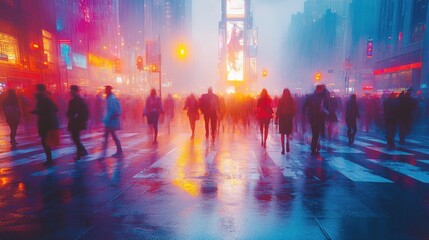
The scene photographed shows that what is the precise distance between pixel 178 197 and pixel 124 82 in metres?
95.5

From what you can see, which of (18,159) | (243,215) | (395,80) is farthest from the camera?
(395,80)

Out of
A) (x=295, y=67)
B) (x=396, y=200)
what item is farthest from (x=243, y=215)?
(x=295, y=67)

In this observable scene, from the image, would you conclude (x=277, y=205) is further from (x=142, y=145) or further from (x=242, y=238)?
(x=142, y=145)

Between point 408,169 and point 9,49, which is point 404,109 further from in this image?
point 9,49

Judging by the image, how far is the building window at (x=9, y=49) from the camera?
1198 inches

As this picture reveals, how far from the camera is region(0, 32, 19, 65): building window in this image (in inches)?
1198

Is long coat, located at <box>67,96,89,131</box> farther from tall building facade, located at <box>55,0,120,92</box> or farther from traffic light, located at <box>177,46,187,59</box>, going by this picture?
tall building facade, located at <box>55,0,120,92</box>

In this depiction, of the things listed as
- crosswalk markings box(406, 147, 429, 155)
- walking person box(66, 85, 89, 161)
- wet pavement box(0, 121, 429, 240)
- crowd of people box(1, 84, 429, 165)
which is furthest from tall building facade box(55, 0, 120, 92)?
crosswalk markings box(406, 147, 429, 155)

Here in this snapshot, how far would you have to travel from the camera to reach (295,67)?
6762 inches

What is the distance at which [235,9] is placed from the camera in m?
84.1

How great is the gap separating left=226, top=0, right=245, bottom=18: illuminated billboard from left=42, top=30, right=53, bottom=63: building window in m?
51.2

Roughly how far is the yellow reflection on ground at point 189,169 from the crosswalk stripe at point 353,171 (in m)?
3.25

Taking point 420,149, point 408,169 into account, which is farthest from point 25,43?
point 408,169

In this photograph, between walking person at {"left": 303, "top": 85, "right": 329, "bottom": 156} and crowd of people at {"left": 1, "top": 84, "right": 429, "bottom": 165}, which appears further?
walking person at {"left": 303, "top": 85, "right": 329, "bottom": 156}
